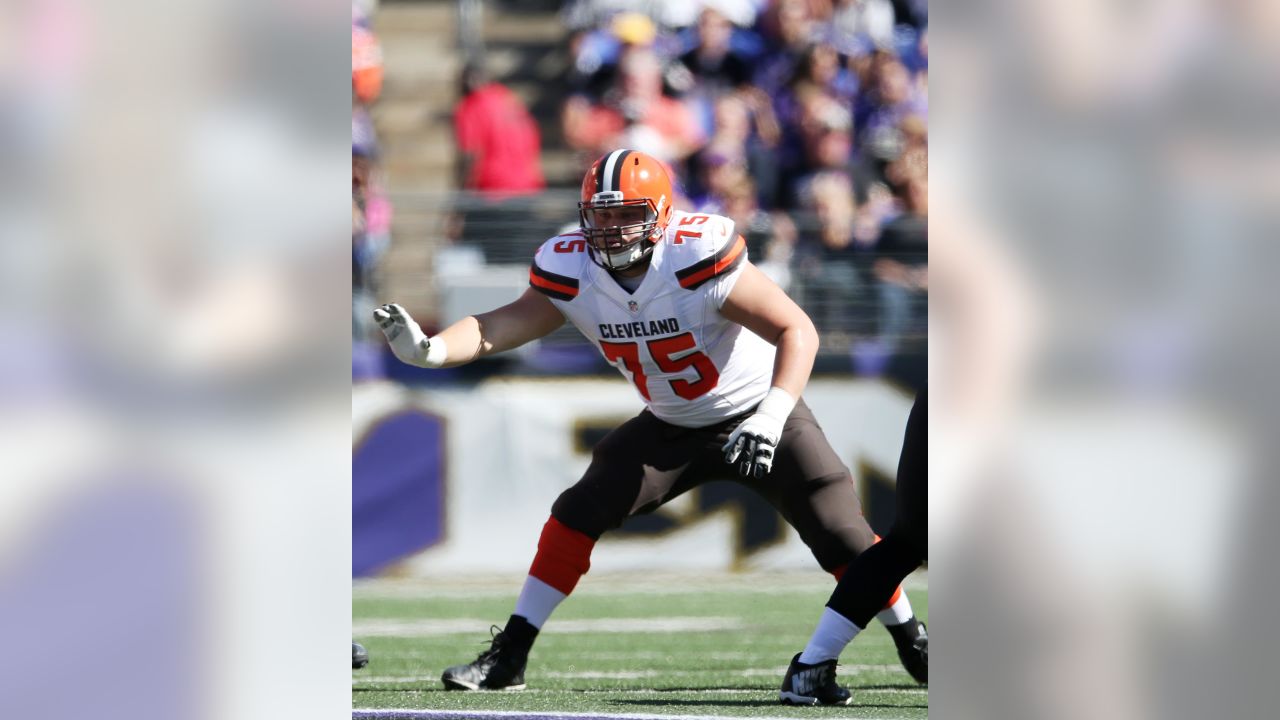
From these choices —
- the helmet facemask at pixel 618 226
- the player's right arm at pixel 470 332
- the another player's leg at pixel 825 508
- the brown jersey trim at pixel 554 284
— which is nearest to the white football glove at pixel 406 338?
the player's right arm at pixel 470 332

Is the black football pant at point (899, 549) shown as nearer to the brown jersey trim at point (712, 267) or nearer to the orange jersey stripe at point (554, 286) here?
the brown jersey trim at point (712, 267)

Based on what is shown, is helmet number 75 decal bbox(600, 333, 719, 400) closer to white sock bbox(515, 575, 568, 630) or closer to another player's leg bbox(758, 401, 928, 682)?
another player's leg bbox(758, 401, 928, 682)

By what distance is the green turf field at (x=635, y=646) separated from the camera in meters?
A: 5.10

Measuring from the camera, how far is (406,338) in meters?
4.82

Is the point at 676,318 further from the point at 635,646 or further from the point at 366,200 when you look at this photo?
the point at 366,200

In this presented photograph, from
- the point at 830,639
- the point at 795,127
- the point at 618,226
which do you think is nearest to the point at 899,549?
the point at 830,639

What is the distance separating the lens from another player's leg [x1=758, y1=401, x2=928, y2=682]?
17.6ft
